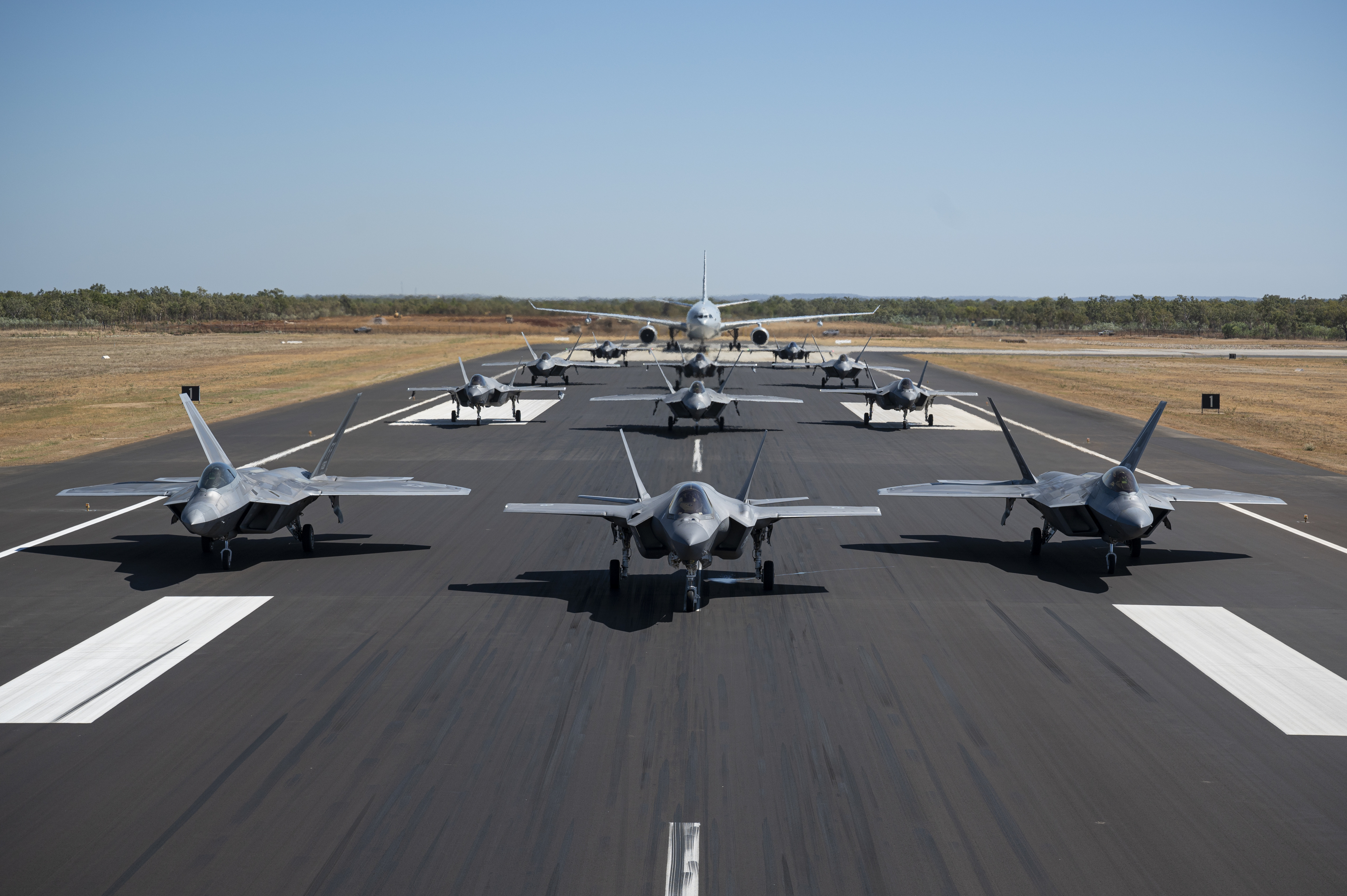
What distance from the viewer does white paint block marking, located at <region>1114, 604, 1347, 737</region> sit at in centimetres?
1158

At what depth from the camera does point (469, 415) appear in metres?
44.0

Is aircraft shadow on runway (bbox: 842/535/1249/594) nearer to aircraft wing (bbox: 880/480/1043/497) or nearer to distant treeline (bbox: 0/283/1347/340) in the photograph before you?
aircraft wing (bbox: 880/480/1043/497)

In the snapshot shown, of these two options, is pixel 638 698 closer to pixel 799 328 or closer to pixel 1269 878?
pixel 1269 878

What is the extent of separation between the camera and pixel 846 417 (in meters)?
44.2

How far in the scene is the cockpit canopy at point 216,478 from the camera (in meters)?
16.7

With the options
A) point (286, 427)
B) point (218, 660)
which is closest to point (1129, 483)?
point (218, 660)

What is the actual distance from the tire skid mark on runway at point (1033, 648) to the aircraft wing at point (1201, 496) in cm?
443

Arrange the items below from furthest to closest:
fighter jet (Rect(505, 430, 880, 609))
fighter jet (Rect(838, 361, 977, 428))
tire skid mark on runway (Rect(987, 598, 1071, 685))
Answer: fighter jet (Rect(838, 361, 977, 428))
fighter jet (Rect(505, 430, 880, 609))
tire skid mark on runway (Rect(987, 598, 1071, 685))

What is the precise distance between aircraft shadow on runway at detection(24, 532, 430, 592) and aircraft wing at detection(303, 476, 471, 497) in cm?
132

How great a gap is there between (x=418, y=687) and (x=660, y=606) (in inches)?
181

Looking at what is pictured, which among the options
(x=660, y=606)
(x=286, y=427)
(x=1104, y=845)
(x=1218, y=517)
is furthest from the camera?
(x=286, y=427)

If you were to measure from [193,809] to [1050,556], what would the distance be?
16125 millimetres

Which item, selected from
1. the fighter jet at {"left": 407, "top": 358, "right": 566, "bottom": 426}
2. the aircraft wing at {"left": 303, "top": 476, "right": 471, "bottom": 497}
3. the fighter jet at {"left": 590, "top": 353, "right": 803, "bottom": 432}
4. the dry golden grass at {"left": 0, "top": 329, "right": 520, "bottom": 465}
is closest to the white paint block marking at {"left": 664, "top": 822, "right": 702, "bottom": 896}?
the aircraft wing at {"left": 303, "top": 476, "right": 471, "bottom": 497}

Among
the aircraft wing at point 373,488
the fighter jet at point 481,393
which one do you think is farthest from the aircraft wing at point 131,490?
the fighter jet at point 481,393
